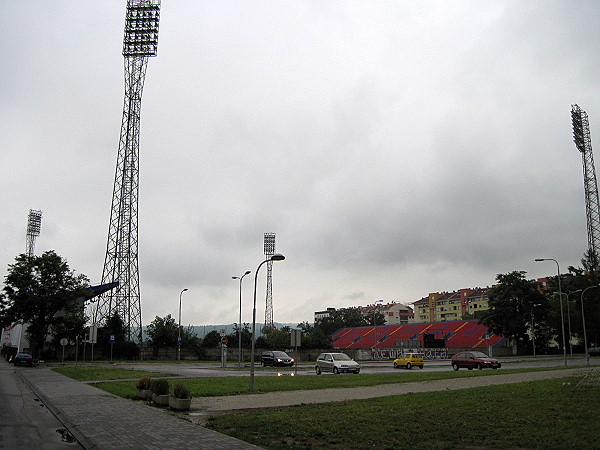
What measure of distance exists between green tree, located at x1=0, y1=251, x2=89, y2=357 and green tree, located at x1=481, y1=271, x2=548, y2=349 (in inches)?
2116

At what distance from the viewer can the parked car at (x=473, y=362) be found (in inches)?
1534

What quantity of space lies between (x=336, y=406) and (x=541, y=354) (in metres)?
67.5

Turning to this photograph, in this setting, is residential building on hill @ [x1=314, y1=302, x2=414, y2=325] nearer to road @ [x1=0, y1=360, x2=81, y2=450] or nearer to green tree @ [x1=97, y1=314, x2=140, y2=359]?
green tree @ [x1=97, y1=314, x2=140, y2=359]

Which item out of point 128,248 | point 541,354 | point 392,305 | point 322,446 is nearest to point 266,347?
point 128,248

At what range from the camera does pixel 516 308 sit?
73.9m

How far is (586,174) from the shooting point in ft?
262

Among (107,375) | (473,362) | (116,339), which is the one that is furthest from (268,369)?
A: (116,339)

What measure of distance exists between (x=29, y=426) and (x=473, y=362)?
33150 mm

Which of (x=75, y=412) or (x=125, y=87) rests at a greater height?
(x=125, y=87)

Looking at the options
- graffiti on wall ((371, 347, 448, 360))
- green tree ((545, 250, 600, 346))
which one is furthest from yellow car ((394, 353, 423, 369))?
green tree ((545, 250, 600, 346))

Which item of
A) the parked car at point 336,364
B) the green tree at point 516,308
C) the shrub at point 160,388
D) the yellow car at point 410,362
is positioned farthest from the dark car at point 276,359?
the green tree at point 516,308

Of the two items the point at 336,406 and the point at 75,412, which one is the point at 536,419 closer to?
the point at 336,406

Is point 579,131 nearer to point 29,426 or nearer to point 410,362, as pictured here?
point 410,362

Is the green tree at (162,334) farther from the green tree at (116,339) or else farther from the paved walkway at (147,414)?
the paved walkway at (147,414)
